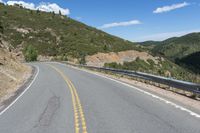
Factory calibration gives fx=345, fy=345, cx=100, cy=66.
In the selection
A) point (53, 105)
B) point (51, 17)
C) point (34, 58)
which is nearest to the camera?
point (53, 105)

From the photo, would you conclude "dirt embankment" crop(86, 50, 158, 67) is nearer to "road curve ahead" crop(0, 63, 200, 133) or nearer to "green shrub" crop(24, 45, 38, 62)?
"green shrub" crop(24, 45, 38, 62)

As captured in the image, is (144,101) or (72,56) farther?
(72,56)

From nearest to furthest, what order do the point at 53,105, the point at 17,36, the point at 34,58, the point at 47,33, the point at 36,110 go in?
the point at 36,110, the point at 53,105, the point at 34,58, the point at 17,36, the point at 47,33

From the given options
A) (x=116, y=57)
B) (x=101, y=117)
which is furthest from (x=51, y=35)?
(x=101, y=117)

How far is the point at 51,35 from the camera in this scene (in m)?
129

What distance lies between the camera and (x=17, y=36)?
397 ft

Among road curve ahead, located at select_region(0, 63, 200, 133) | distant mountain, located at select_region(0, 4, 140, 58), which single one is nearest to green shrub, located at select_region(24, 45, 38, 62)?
distant mountain, located at select_region(0, 4, 140, 58)

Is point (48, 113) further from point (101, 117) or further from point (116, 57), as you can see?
point (116, 57)

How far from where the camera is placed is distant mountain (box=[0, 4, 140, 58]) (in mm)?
113688

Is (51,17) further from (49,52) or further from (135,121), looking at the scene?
(135,121)

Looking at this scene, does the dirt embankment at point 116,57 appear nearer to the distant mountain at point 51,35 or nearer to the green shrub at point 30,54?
the distant mountain at point 51,35

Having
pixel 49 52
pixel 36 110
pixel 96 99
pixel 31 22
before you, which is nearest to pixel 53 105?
pixel 36 110

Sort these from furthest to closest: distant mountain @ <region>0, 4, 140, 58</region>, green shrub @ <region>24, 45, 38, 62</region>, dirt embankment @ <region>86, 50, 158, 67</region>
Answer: distant mountain @ <region>0, 4, 140, 58</region>, dirt embankment @ <region>86, 50, 158, 67</region>, green shrub @ <region>24, 45, 38, 62</region>

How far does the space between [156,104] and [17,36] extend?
112041 millimetres
